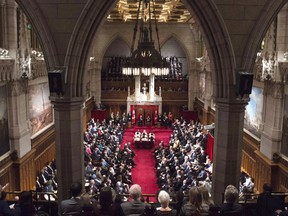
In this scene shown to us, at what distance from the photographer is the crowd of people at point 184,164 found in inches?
432

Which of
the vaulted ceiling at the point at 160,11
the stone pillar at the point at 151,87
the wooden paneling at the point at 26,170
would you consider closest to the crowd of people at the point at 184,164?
the wooden paneling at the point at 26,170

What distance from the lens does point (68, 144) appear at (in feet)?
21.7

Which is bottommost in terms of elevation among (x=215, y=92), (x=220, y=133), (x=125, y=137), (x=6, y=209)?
(x=125, y=137)

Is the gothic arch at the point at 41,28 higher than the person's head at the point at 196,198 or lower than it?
higher

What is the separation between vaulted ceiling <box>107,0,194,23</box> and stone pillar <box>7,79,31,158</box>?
7139mm

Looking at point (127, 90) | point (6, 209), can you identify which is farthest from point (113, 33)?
point (6, 209)

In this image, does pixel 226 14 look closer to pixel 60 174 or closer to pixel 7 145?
pixel 60 174

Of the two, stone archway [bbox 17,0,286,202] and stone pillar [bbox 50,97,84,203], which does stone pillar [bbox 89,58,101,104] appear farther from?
stone archway [bbox 17,0,286,202]

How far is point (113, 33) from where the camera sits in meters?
25.3

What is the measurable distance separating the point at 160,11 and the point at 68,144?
15.1 meters

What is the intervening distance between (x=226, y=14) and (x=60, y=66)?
3208 millimetres

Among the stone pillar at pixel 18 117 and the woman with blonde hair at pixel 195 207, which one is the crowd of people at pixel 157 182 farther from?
the stone pillar at pixel 18 117

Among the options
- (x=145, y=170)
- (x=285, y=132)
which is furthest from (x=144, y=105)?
(x=285, y=132)

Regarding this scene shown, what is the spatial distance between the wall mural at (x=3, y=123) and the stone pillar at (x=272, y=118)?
8.45 metres
